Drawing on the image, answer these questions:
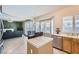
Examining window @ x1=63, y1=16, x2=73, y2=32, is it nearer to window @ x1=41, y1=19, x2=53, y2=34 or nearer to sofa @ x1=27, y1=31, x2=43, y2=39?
window @ x1=41, y1=19, x2=53, y2=34

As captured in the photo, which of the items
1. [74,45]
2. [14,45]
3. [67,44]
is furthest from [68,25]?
[14,45]

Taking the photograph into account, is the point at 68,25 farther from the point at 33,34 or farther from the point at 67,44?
the point at 33,34

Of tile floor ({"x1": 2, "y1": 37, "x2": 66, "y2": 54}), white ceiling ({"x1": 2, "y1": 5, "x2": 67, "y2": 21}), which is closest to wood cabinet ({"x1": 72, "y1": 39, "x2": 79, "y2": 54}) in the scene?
tile floor ({"x1": 2, "y1": 37, "x2": 66, "y2": 54})

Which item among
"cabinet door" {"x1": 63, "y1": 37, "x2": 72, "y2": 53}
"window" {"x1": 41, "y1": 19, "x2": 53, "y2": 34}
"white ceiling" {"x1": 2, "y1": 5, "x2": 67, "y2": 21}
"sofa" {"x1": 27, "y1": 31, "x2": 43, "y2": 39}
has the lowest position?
"cabinet door" {"x1": 63, "y1": 37, "x2": 72, "y2": 53}

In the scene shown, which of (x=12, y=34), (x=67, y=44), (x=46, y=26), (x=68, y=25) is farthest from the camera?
(x=68, y=25)

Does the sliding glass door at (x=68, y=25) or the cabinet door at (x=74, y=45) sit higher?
the sliding glass door at (x=68, y=25)

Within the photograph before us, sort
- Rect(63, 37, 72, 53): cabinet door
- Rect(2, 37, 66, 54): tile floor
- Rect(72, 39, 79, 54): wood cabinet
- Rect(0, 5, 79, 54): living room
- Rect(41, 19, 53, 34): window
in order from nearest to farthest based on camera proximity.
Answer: Rect(0, 5, 79, 54): living room → Rect(2, 37, 66, 54): tile floor → Rect(41, 19, 53, 34): window → Rect(72, 39, 79, 54): wood cabinet → Rect(63, 37, 72, 53): cabinet door

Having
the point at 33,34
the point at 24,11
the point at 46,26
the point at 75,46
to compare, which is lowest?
the point at 75,46

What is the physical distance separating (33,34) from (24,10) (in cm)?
78

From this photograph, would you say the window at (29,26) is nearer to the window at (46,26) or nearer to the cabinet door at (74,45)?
the window at (46,26)

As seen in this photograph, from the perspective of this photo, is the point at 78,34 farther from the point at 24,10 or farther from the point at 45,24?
the point at 24,10

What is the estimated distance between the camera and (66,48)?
3.86 m

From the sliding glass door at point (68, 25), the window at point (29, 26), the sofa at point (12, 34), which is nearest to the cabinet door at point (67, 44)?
the sliding glass door at point (68, 25)

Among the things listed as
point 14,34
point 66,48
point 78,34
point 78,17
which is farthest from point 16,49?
point 78,17
